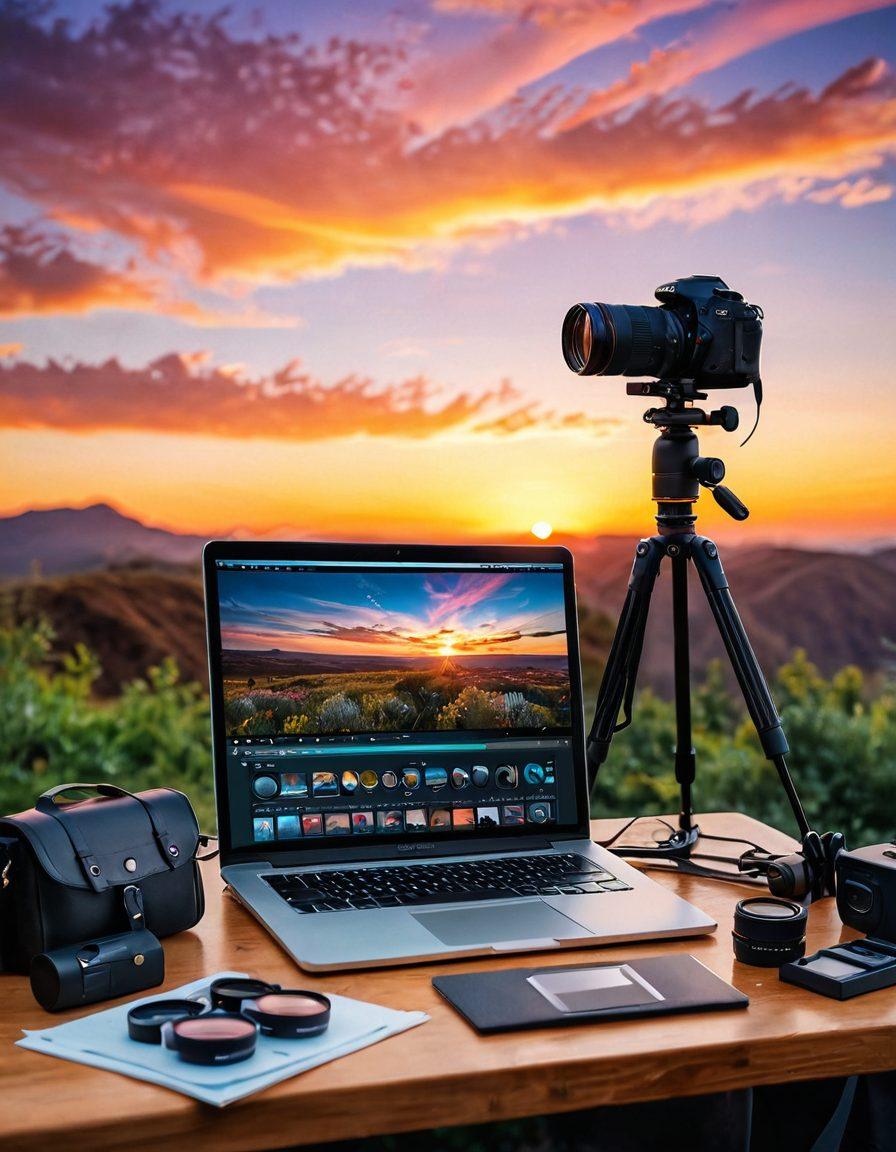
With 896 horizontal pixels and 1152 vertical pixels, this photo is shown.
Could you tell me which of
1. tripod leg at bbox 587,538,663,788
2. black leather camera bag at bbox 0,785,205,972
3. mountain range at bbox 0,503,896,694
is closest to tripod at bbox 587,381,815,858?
tripod leg at bbox 587,538,663,788

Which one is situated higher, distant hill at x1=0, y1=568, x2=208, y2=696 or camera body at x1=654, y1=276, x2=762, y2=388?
camera body at x1=654, y1=276, x2=762, y2=388

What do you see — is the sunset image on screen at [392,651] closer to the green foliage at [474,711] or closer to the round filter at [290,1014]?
the green foliage at [474,711]

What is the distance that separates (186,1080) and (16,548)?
2.70m

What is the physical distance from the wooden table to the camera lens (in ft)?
0.05

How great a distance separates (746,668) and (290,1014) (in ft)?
2.81

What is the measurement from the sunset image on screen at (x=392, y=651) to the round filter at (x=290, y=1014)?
473mm

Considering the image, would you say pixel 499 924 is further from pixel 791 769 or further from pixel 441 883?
pixel 791 769

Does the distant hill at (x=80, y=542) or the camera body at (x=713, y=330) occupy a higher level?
the camera body at (x=713, y=330)

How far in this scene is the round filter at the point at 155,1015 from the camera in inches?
39.2

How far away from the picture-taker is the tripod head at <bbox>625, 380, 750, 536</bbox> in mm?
1693

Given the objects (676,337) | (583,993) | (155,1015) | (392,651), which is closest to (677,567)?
(676,337)

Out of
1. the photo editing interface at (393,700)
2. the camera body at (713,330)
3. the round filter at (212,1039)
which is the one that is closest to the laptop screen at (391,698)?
the photo editing interface at (393,700)

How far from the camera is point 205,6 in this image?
3.19 metres

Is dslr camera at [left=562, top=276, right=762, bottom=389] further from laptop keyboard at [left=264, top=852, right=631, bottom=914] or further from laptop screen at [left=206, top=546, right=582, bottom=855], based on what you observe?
laptop keyboard at [left=264, top=852, right=631, bottom=914]
